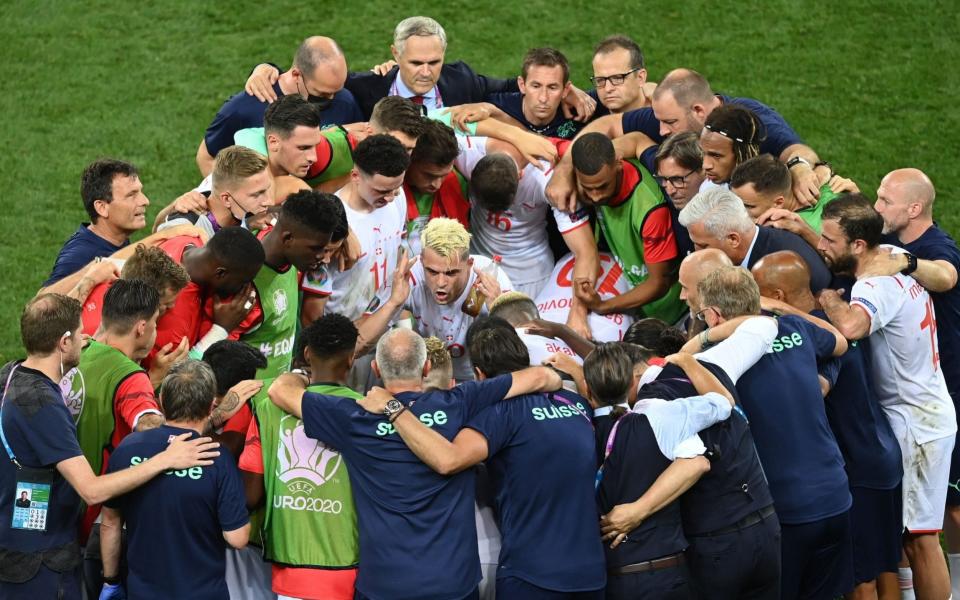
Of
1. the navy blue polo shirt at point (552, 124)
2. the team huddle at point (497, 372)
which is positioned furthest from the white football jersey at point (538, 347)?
the navy blue polo shirt at point (552, 124)

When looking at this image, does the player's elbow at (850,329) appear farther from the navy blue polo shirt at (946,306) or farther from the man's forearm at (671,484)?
the man's forearm at (671,484)

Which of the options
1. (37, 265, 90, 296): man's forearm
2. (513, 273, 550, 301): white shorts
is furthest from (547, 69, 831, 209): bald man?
(37, 265, 90, 296): man's forearm

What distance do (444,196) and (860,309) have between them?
261 centimetres

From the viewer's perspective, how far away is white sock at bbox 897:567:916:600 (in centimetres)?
725

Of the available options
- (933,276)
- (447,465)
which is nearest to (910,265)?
(933,276)

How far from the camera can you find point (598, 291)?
317 inches

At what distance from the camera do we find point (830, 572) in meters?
6.42

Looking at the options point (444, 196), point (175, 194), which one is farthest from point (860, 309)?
point (175, 194)

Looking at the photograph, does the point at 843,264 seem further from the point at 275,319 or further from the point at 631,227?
the point at 275,319

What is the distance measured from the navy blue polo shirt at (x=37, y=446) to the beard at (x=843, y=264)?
391 cm

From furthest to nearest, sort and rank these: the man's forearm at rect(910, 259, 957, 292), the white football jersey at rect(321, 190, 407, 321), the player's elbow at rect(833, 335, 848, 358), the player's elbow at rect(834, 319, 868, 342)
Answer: the white football jersey at rect(321, 190, 407, 321), the man's forearm at rect(910, 259, 957, 292), the player's elbow at rect(834, 319, 868, 342), the player's elbow at rect(833, 335, 848, 358)

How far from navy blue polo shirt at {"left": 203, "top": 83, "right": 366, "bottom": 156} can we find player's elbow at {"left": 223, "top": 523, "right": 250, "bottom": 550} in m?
3.75

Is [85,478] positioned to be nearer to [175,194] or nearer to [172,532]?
[172,532]

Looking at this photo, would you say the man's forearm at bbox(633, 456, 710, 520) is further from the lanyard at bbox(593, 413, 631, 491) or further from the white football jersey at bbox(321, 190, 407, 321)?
the white football jersey at bbox(321, 190, 407, 321)
